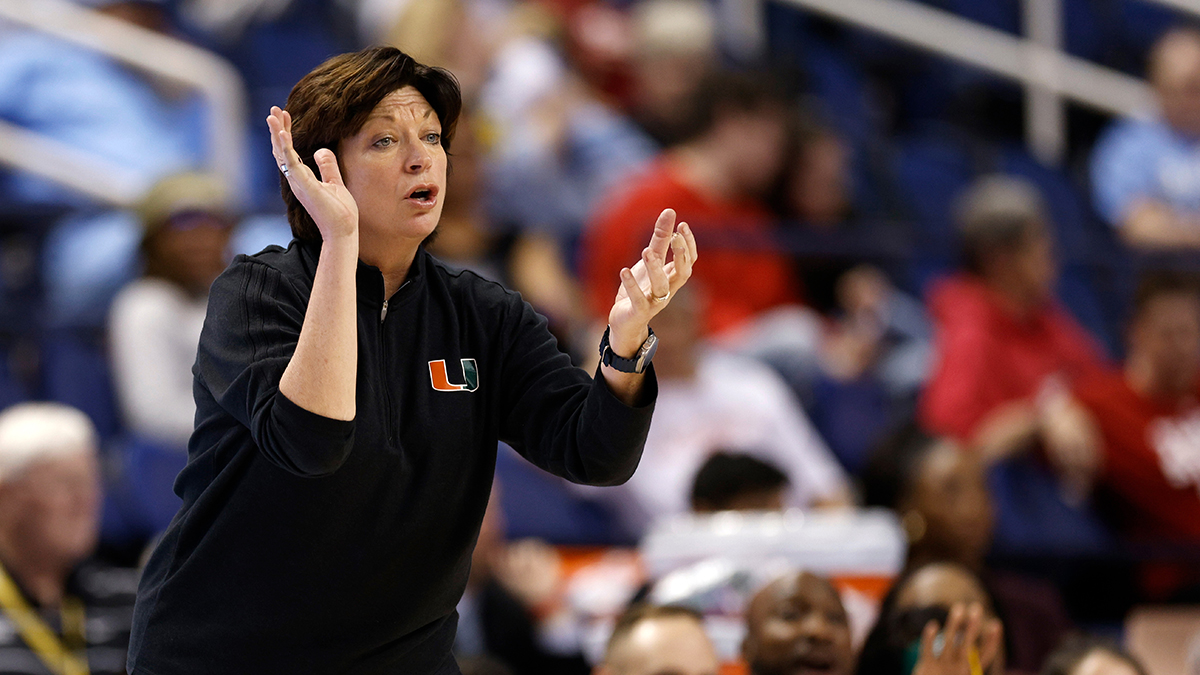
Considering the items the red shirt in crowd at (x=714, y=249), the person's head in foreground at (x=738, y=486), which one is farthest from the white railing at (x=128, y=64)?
the person's head in foreground at (x=738, y=486)

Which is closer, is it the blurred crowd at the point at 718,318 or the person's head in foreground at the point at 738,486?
the blurred crowd at the point at 718,318

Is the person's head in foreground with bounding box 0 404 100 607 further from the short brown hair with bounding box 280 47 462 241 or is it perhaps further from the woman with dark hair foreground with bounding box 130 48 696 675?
the short brown hair with bounding box 280 47 462 241

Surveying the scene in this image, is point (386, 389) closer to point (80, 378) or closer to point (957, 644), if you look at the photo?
point (957, 644)

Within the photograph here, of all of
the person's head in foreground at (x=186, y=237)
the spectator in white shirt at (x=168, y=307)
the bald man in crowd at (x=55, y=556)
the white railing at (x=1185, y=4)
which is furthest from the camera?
the white railing at (x=1185, y=4)

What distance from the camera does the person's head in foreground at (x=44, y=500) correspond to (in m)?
3.35

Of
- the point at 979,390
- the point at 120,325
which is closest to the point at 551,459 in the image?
the point at 120,325

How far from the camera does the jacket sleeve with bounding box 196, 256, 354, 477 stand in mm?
1546

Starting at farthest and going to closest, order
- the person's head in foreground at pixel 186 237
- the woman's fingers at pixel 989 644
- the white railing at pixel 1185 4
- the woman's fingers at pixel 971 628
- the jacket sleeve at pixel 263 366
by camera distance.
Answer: the white railing at pixel 1185 4 < the person's head in foreground at pixel 186 237 < the woman's fingers at pixel 989 644 < the woman's fingers at pixel 971 628 < the jacket sleeve at pixel 263 366

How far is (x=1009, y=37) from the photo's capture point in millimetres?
6684

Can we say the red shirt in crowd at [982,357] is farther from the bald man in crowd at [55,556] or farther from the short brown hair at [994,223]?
the bald man in crowd at [55,556]

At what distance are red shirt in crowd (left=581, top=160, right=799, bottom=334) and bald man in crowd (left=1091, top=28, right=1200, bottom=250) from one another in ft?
5.16

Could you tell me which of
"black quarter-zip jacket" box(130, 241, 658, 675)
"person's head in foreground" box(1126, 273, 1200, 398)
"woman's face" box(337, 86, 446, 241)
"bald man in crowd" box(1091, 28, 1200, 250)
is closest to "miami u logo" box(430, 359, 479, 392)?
"black quarter-zip jacket" box(130, 241, 658, 675)

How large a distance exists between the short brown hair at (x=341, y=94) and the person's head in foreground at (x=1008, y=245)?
3253 mm

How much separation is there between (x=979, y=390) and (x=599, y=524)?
1282mm
